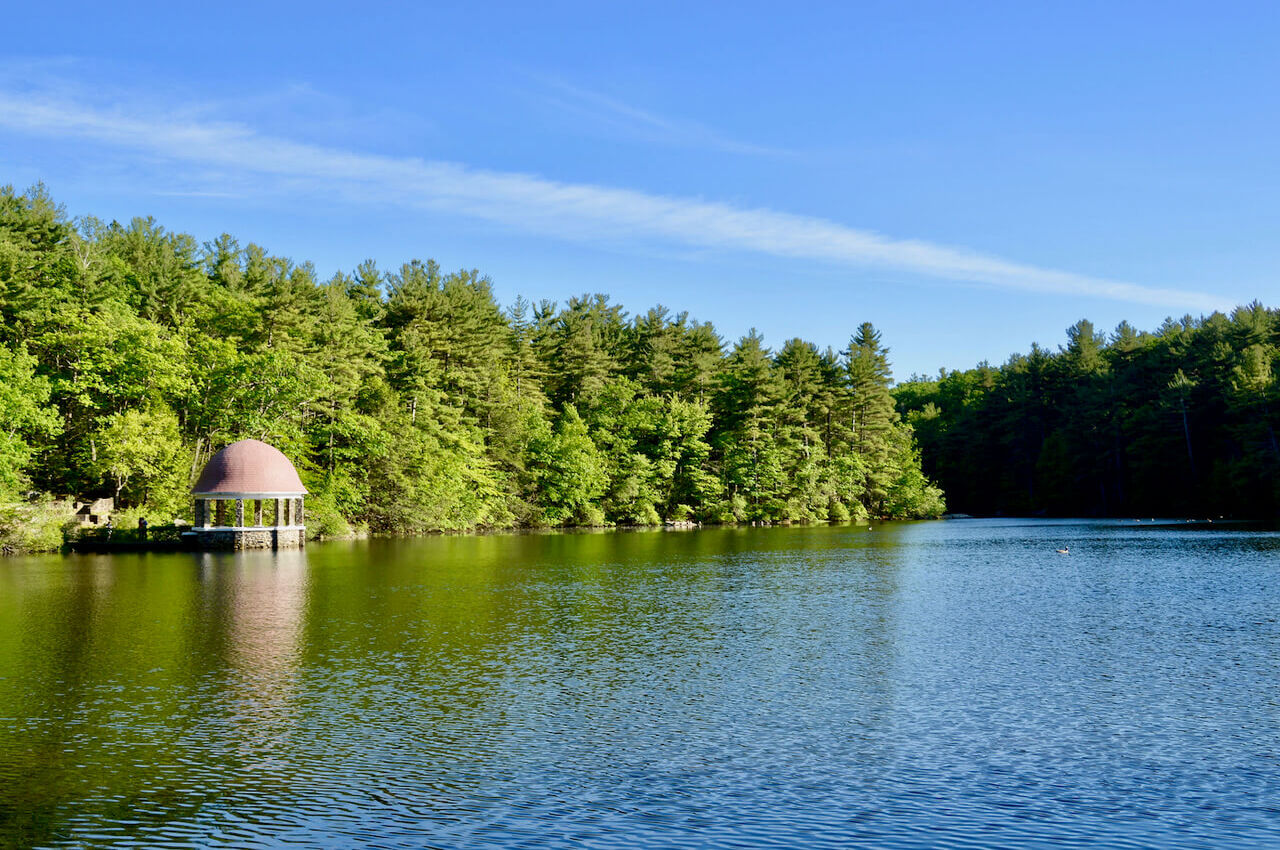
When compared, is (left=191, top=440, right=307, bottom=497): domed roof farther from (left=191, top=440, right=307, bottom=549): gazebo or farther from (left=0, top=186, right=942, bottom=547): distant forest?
(left=0, top=186, right=942, bottom=547): distant forest

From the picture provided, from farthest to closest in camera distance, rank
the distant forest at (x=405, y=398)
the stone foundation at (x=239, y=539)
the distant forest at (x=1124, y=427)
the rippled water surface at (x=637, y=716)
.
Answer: the distant forest at (x=1124, y=427), the distant forest at (x=405, y=398), the stone foundation at (x=239, y=539), the rippled water surface at (x=637, y=716)

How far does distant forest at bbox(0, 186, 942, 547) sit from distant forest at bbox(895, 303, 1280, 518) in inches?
742

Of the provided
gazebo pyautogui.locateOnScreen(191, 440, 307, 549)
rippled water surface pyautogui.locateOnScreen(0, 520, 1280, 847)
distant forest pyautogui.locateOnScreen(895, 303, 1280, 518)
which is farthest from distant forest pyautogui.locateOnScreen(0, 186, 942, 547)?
rippled water surface pyautogui.locateOnScreen(0, 520, 1280, 847)

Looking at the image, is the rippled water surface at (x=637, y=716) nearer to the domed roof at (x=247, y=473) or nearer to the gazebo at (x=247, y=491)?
the domed roof at (x=247, y=473)

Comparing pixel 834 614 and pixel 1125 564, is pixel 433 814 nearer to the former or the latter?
pixel 834 614

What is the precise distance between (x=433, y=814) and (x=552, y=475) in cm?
7257

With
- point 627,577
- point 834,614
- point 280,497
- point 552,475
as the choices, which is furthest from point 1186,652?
point 552,475

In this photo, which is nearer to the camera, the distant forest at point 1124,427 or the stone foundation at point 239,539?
the stone foundation at point 239,539

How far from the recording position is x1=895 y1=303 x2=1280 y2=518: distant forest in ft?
310

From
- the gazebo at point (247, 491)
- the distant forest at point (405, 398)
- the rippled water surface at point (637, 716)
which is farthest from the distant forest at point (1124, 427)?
the gazebo at point (247, 491)

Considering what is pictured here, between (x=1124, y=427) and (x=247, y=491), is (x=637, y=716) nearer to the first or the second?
(x=247, y=491)

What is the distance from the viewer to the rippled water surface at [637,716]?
442 inches

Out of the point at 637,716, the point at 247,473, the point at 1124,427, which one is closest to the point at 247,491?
the point at 247,473

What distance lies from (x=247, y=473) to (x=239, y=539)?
349 centimetres
